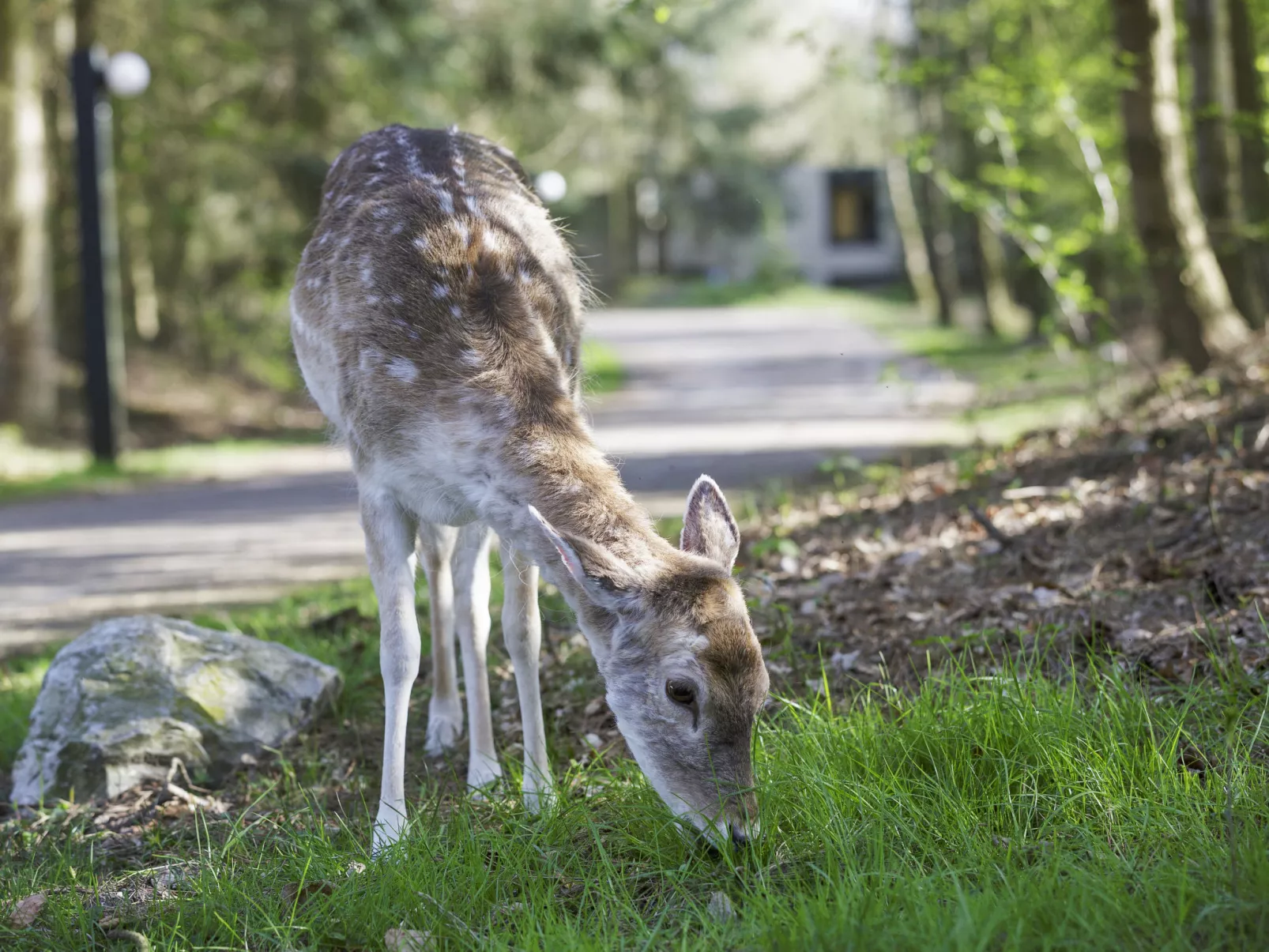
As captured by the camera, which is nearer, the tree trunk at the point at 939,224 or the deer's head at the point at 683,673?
the deer's head at the point at 683,673

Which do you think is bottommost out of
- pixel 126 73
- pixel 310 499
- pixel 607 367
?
pixel 310 499

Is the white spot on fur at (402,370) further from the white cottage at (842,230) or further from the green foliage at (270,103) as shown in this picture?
the white cottage at (842,230)

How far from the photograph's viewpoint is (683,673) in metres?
3.90

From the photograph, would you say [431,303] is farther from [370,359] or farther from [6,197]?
[6,197]

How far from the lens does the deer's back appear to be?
4777 millimetres

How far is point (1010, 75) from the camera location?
491 inches

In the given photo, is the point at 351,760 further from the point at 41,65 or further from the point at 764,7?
the point at 764,7

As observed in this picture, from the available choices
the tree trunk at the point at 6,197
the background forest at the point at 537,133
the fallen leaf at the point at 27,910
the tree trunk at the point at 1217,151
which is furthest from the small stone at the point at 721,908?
the tree trunk at the point at 6,197

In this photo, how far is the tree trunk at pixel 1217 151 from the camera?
40.9ft

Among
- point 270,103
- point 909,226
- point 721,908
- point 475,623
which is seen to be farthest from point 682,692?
point 909,226

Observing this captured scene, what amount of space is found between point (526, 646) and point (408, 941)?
167 cm

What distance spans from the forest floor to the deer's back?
133 cm

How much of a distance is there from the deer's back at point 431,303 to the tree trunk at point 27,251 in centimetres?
1145

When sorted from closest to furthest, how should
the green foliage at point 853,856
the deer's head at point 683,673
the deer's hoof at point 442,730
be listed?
1. the green foliage at point 853,856
2. the deer's head at point 683,673
3. the deer's hoof at point 442,730
